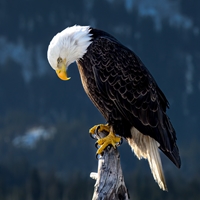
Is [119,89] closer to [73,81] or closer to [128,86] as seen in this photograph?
[128,86]

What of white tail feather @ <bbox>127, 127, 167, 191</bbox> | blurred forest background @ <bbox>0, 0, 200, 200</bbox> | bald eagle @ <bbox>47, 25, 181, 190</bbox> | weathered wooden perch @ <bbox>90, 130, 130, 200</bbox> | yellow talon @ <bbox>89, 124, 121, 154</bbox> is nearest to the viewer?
weathered wooden perch @ <bbox>90, 130, 130, 200</bbox>

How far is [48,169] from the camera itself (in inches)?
2474

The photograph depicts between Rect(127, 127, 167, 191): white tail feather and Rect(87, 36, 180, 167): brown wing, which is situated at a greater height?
Rect(87, 36, 180, 167): brown wing

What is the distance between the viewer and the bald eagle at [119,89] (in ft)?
26.9

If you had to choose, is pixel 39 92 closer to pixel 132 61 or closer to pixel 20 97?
pixel 20 97

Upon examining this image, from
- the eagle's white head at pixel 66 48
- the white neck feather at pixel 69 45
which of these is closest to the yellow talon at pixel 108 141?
the eagle's white head at pixel 66 48

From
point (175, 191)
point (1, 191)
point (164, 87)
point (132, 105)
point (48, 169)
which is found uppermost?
point (164, 87)

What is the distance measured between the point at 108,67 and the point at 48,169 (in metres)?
55.1

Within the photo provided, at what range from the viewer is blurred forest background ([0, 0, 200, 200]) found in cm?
6347

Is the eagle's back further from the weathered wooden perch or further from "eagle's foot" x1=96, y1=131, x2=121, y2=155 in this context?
the weathered wooden perch

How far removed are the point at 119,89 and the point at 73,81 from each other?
66775 millimetres

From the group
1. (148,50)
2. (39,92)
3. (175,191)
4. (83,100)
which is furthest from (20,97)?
(175,191)

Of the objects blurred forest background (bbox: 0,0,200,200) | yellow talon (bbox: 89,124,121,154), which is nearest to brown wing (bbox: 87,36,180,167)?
yellow talon (bbox: 89,124,121,154)

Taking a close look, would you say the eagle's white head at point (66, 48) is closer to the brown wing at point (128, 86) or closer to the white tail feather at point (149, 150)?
the brown wing at point (128, 86)
